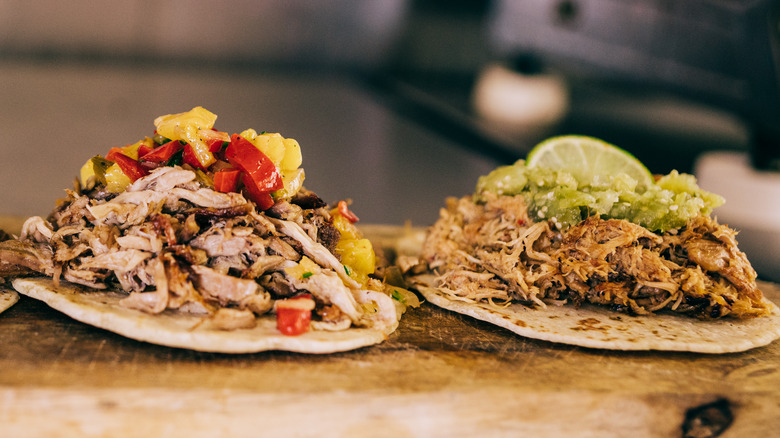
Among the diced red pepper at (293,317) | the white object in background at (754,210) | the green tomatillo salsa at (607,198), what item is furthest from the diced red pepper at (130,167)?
the white object in background at (754,210)

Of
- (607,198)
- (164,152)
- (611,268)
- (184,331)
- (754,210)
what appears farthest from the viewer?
(754,210)

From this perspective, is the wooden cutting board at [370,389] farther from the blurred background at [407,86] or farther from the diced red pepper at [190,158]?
the blurred background at [407,86]

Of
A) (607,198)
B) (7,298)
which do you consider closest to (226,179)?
(7,298)

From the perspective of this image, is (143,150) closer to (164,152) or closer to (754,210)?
(164,152)

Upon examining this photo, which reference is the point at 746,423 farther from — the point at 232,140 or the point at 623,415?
the point at 232,140

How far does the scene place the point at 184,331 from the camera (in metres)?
2.65

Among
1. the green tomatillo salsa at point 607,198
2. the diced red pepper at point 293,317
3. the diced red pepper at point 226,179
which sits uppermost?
the green tomatillo salsa at point 607,198

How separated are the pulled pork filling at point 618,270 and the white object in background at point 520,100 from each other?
6.20 meters

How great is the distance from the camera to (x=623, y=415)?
8.62 feet

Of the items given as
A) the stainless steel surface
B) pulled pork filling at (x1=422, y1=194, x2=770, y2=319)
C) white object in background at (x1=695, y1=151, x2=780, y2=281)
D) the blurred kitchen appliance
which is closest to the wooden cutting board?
pulled pork filling at (x1=422, y1=194, x2=770, y2=319)

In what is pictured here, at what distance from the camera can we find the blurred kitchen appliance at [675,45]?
212 inches

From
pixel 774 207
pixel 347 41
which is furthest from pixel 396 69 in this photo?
pixel 774 207

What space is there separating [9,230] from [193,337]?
6.89 ft

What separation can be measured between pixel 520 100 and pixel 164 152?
Answer: 24.0 ft
